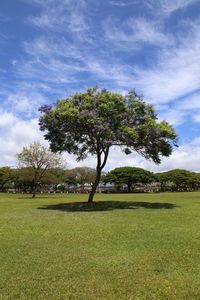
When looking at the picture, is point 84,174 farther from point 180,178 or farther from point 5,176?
point 180,178

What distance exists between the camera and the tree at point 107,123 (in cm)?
2722

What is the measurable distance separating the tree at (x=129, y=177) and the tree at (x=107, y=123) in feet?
223

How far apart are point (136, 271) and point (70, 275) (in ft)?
4.99

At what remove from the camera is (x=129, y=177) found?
9806 centimetres

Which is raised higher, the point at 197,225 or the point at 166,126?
the point at 166,126

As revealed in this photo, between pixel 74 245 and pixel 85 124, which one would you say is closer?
pixel 74 245

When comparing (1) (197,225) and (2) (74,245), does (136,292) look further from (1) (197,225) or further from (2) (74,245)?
(1) (197,225)

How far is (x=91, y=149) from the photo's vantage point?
3181 centimetres

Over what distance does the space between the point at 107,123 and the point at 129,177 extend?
235 feet

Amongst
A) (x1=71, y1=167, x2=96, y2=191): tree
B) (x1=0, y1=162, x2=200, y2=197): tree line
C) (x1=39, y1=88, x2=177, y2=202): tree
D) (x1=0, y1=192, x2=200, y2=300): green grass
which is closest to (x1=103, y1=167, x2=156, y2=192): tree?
(x1=0, y1=162, x2=200, y2=197): tree line

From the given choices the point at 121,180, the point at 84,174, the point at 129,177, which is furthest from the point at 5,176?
the point at 129,177

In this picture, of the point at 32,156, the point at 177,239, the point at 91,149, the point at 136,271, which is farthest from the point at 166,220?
the point at 32,156

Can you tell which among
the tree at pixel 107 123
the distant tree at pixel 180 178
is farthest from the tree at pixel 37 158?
the distant tree at pixel 180 178

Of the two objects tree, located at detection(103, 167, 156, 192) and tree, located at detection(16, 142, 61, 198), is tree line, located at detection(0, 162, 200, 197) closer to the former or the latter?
tree, located at detection(103, 167, 156, 192)
